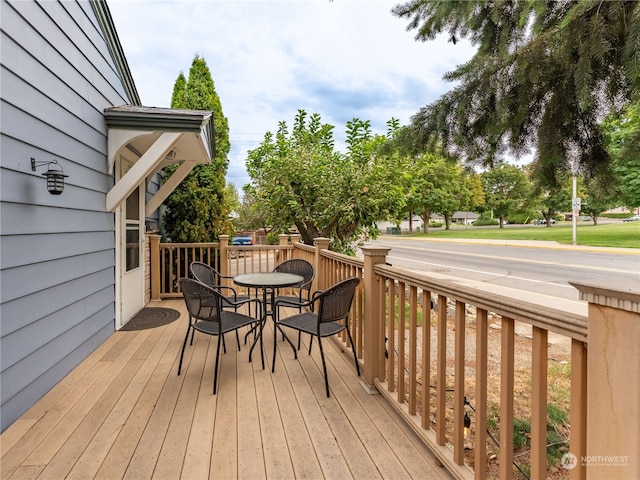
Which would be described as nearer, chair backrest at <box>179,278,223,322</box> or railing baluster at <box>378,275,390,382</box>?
railing baluster at <box>378,275,390,382</box>

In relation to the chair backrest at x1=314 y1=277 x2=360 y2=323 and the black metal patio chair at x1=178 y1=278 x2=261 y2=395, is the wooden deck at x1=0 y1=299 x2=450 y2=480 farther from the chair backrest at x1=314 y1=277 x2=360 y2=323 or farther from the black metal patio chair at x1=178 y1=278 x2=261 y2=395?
the chair backrest at x1=314 y1=277 x2=360 y2=323

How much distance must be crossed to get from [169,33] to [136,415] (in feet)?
23.8

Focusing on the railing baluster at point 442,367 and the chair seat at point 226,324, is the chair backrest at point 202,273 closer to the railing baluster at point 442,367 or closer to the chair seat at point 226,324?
the chair seat at point 226,324

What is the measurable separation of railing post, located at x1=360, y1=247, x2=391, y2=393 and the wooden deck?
0.16m

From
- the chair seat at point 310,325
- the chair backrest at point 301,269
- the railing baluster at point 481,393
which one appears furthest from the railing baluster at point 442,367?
the chair backrest at point 301,269

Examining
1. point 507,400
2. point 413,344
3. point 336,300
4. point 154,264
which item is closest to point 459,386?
point 507,400

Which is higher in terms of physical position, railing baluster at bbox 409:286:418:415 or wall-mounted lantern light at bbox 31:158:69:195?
wall-mounted lantern light at bbox 31:158:69:195

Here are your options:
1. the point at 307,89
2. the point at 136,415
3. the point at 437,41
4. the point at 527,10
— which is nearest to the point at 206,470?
the point at 136,415

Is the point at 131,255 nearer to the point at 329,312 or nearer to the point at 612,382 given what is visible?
the point at 329,312

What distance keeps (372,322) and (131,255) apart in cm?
351

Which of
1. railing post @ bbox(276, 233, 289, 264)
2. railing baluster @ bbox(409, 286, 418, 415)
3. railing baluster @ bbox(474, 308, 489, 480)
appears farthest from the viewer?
railing post @ bbox(276, 233, 289, 264)

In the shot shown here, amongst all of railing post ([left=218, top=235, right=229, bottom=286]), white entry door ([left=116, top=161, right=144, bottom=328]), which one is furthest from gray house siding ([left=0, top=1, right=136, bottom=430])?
railing post ([left=218, top=235, right=229, bottom=286])

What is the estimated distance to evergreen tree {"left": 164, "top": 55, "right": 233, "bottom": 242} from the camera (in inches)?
245

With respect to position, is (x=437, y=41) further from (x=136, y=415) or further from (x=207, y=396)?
(x=136, y=415)
